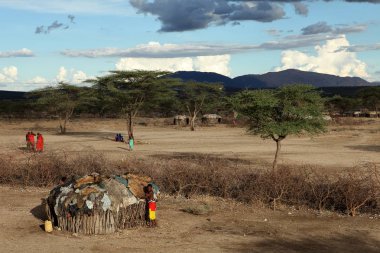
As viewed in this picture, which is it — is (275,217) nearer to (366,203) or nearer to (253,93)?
(366,203)

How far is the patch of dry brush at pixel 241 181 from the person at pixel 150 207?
3630 mm

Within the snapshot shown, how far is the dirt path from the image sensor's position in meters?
11.9

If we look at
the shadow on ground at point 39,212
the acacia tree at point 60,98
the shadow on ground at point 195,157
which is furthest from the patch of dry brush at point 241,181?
the acacia tree at point 60,98

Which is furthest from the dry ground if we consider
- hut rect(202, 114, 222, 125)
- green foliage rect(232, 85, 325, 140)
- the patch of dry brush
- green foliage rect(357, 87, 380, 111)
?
green foliage rect(357, 87, 380, 111)

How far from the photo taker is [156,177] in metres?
18.4

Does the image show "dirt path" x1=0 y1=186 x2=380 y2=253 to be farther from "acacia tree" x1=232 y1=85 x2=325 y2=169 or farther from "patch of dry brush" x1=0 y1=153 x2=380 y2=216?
"acacia tree" x1=232 y1=85 x2=325 y2=169

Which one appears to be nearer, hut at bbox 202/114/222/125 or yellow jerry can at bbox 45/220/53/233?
yellow jerry can at bbox 45/220/53/233

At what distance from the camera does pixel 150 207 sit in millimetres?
13562

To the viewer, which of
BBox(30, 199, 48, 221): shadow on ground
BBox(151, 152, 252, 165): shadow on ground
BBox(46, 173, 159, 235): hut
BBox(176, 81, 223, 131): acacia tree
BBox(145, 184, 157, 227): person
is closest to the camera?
BBox(46, 173, 159, 235): hut

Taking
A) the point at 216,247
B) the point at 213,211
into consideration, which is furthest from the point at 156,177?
the point at 216,247

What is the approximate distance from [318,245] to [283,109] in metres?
12.1

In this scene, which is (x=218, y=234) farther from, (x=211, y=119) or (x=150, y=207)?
(x=211, y=119)

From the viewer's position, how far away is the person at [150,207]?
44.7ft

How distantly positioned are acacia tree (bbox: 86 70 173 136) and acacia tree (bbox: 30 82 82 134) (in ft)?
40.1
